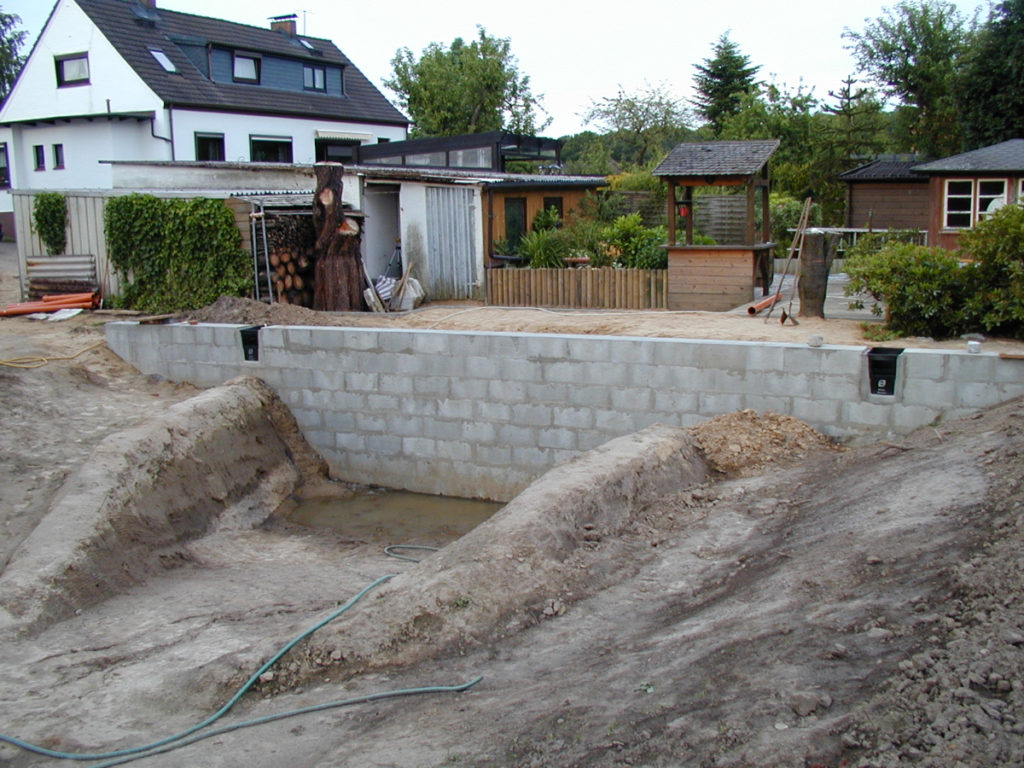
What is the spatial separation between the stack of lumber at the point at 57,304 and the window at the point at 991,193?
64.3 ft

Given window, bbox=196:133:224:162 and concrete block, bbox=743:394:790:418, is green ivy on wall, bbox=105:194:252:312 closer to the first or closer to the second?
concrete block, bbox=743:394:790:418

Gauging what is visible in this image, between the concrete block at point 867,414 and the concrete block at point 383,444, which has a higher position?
the concrete block at point 867,414

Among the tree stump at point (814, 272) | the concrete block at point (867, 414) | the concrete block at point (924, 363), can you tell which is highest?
the tree stump at point (814, 272)

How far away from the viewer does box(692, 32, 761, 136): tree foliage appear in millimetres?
42344

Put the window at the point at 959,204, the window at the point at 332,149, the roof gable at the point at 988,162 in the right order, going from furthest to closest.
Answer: the window at the point at 332,149 < the window at the point at 959,204 < the roof gable at the point at 988,162

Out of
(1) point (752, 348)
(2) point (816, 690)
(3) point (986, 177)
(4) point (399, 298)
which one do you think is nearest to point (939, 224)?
(3) point (986, 177)

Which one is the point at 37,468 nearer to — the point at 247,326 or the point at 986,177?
the point at 247,326

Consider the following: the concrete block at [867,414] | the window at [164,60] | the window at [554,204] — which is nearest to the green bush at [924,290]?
the concrete block at [867,414]

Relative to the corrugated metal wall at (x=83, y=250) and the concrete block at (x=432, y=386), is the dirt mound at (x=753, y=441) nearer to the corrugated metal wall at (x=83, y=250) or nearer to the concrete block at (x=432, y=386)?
the concrete block at (x=432, y=386)

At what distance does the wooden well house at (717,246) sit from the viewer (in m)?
15.4

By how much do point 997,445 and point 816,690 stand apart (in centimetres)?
410

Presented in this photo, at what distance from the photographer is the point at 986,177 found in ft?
72.3

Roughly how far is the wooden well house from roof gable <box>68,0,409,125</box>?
55.8ft

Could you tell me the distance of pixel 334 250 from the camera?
16250mm
